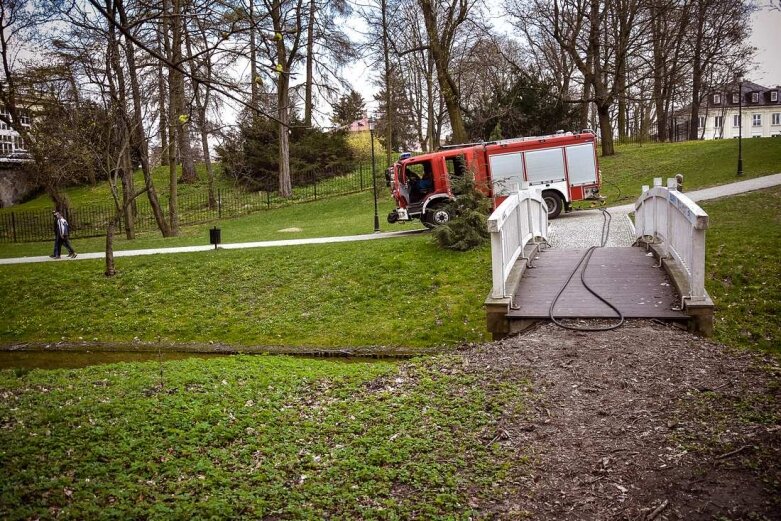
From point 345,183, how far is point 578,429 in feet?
103

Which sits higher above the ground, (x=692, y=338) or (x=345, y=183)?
(x=345, y=183)

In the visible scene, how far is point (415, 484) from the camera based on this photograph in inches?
204

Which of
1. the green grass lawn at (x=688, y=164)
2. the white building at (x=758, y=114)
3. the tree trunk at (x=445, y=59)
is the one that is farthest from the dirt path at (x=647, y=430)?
the white building at (x=758, y=114)

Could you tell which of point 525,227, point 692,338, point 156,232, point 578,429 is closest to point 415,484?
point 578,429

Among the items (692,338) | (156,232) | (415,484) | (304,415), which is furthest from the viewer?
(156,232)

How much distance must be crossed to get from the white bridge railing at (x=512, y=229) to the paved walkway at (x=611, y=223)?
1345 mm

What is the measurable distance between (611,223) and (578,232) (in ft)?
6.00

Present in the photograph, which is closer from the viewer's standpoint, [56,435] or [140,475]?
[140,475]

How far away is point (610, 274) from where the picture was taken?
11039 mm

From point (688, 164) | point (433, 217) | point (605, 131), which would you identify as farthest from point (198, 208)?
point (688, 164)

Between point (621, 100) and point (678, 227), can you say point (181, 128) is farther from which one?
point (621, 100)

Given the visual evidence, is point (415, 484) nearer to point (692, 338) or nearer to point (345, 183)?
point (692, 338)

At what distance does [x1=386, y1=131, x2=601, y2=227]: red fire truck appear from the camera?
2019 cm

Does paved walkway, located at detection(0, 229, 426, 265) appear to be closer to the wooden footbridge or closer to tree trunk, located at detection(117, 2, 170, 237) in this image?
tree trunk, located at detection(117, 2, 170, 237)
